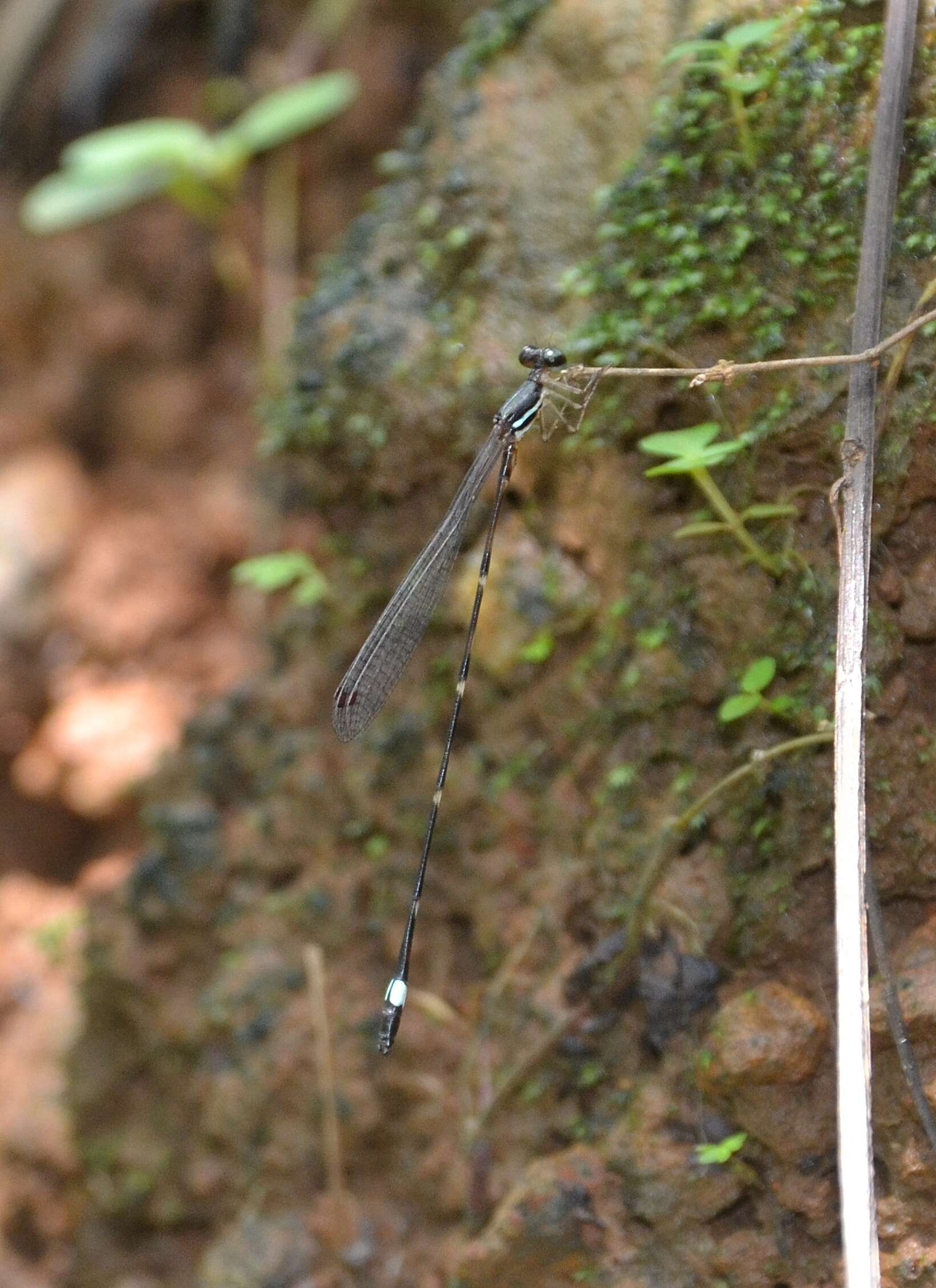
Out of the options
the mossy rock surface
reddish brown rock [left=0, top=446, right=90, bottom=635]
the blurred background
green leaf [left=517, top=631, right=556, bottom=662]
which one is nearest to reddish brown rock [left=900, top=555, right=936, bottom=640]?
the mossy rock surface

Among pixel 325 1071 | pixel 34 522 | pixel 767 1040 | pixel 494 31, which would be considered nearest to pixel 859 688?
pixel 767 1040

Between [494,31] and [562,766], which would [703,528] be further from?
[494,31]

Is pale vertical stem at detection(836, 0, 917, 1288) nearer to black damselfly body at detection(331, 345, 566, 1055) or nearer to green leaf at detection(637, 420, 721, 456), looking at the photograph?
green leaf at detection(637, 420, 721, 456)

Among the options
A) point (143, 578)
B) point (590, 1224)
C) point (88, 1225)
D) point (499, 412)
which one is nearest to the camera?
point (590, 1224)

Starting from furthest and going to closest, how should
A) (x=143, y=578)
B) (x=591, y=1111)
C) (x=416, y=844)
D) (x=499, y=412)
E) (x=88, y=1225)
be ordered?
1. (x=143, y=578)
2. (x=88, y=1225)
3. (x=416, y=844)
4. (x=499, y=412)
5. (x=591, y=1111)

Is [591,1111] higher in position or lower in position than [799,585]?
lower

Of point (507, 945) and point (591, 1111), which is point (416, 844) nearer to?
point (507, 945)

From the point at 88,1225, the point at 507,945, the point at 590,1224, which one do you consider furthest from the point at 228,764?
the point at 590,1224
